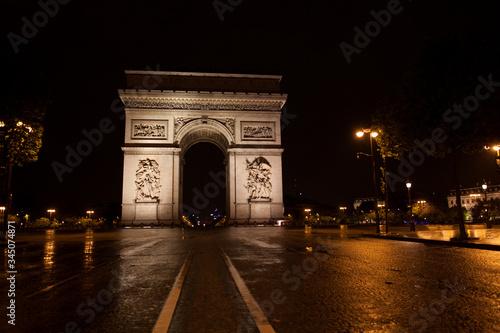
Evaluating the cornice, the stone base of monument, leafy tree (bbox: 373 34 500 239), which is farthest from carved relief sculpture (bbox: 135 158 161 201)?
leafy tree (bbox: 373 34 500 239)

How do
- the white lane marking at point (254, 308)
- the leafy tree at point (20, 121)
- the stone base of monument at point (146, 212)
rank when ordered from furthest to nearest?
the stone base of monument at point (146, 212)
the leafy tree at point (20, 121)
the white lane marking at point (254, 308)

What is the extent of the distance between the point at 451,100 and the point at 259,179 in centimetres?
2485

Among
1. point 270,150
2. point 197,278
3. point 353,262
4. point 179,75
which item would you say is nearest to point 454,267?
point 353,262

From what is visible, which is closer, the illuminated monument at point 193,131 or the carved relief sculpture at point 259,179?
the illuminated monument at point 193,131

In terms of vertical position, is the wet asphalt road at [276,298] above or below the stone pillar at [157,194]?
below

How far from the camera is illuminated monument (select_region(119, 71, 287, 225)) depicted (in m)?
35.2

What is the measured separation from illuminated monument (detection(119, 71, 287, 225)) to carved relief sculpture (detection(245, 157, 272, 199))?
10 centimetres

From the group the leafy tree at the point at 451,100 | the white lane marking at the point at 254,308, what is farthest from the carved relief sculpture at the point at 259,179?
the white lane marking at the point at 254,308

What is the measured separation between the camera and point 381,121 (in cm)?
1647

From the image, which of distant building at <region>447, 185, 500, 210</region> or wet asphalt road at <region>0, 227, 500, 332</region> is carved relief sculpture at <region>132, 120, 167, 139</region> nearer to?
wet asphalt road at <region>0, 227, 500, 332</region>

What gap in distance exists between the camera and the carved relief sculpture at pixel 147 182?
3503 cm

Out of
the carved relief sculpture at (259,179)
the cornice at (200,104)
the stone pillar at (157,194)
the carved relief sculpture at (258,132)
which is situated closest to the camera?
the stone pillar at (157,194)

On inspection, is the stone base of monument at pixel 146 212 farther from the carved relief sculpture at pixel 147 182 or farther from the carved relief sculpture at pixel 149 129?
the carved relief sculpture at pixel 149 129

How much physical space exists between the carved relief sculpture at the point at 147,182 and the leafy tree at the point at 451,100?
25027 mm
